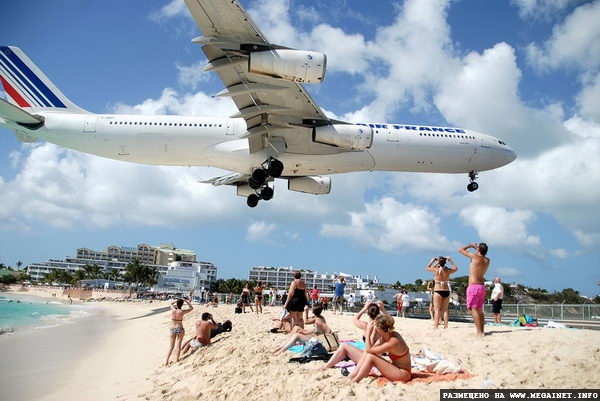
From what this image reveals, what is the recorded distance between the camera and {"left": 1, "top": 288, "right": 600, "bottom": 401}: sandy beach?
6.26 m

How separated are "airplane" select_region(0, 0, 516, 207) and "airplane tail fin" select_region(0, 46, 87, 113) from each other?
5 cm

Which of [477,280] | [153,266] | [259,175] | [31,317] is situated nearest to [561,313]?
[477,280]

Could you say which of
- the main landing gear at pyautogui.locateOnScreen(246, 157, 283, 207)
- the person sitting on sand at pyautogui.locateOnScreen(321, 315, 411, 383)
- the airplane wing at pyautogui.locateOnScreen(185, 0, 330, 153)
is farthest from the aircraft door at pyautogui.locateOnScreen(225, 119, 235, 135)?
the person sitting on sand at pyautogui.locateOnScreen(321, 315, 411, 383)

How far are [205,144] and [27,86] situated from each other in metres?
10.3

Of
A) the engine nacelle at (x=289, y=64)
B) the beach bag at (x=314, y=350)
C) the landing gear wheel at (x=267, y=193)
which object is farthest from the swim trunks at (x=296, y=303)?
A: the landing gear wheel at (x=267, y=193)

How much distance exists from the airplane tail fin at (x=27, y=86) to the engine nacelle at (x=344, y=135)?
493 inches

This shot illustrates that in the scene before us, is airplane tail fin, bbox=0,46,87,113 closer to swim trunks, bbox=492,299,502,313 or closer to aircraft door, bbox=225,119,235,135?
aircraft door, bbox=225,119,235,135

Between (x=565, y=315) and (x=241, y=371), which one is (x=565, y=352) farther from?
(x=565, y=315)

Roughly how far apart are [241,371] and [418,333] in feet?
13.7

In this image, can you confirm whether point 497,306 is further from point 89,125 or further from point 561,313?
point 89,125

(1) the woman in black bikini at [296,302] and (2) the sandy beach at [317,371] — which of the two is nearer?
(2) the sandy beach at [317,371]

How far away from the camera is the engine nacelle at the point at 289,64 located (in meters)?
14.2

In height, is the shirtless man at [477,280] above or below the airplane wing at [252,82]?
below

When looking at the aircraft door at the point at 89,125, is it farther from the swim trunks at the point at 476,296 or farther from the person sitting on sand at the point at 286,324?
the swim trunks at the point at 476,296
